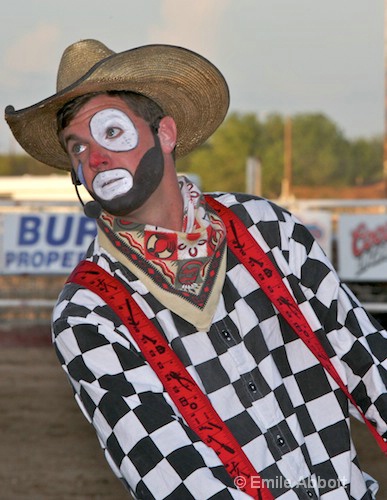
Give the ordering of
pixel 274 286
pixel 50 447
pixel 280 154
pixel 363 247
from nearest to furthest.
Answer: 1. pixel 274 286
2. pixel 50 447
3. pixel 363 247
4. pixel 280 154

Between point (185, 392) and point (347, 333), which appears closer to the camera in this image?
point (185, 392)

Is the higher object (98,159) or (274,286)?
(98,159)

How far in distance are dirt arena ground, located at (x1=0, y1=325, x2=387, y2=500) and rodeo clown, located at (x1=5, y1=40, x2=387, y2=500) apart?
3.89 meters

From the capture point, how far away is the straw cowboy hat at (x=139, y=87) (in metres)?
2.61

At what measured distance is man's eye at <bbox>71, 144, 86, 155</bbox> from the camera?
2.72 meters

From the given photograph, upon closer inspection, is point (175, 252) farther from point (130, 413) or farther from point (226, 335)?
point (130, 413)

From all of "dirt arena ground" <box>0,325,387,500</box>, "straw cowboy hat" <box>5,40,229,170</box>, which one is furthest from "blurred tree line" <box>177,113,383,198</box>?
"straw cowboy hat" <box>5,40,229,170</box>

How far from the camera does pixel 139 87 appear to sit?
9.02 ft

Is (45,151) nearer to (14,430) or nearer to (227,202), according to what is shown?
(227,202)

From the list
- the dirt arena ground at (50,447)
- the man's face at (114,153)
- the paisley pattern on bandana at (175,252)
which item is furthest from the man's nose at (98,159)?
the dirt arena ground at (50,447)

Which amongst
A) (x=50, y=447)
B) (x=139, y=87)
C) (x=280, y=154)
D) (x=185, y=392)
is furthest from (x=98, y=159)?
(x=280, y=154)

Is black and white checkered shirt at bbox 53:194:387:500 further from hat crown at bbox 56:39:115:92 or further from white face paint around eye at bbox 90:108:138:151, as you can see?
hat crown at bbox 56:39:115:92

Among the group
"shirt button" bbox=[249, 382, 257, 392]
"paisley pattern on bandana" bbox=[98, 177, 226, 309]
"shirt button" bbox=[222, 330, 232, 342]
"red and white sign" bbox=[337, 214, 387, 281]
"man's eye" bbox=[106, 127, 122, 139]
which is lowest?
"red and white sign" bbox=[337, 214, 387, 281]

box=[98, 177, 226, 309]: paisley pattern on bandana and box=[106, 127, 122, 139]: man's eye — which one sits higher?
box=[106, 127, 122, 139]: man's eye
